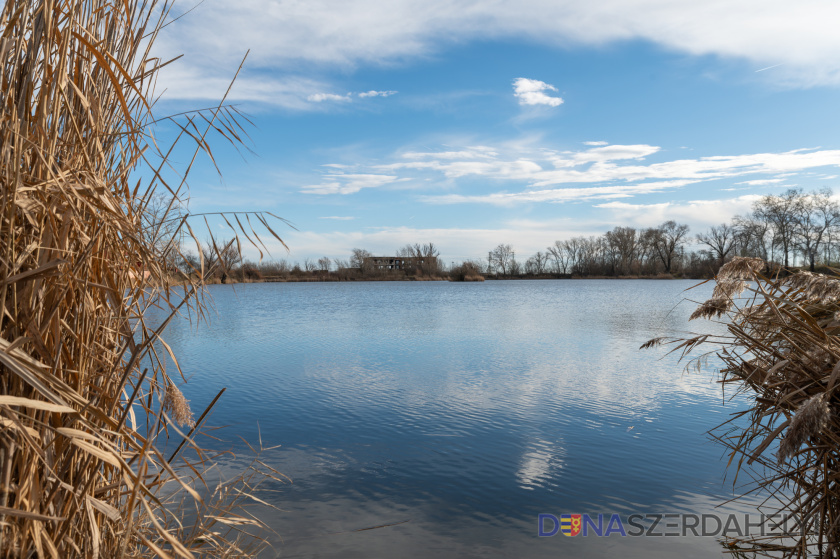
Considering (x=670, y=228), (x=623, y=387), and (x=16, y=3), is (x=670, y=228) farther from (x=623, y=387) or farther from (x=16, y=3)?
(x=16, y=3)

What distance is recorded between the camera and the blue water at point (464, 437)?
377cm

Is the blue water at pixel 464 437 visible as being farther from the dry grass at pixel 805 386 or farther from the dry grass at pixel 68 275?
the dry grass at pixel 805 386

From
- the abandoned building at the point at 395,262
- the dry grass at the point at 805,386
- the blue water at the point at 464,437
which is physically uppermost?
the abandoned building at the point at 395,262

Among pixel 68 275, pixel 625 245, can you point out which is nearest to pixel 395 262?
pixel 625 245

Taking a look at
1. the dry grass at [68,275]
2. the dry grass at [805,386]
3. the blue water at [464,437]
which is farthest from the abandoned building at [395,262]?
the dry grass at [68,275]

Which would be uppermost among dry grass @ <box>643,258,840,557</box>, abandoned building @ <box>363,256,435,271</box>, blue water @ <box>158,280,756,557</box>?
abandoned building @ <box>363,256,435,271</box>

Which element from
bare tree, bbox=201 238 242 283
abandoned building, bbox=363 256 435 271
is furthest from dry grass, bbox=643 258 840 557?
abandoned building, bbox=363 256 435 271

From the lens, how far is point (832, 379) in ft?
5.08

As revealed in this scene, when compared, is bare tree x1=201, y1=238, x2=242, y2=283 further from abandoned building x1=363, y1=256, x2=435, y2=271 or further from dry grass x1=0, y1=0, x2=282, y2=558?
abandoned building x1=363, y1=256, x2=435, y2=271

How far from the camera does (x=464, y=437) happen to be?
18.9 ft


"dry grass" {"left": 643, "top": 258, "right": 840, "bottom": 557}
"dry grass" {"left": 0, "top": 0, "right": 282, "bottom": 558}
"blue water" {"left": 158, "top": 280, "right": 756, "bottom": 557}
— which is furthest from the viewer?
"blue water" {"left": 158, "top": 280, "right": 756, "bottom": 557}

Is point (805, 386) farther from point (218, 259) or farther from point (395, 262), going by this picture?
point (395, 262)

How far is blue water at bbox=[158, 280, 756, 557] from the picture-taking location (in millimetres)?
3773

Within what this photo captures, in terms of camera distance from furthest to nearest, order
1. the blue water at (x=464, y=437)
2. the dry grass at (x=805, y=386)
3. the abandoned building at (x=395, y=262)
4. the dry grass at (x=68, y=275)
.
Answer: the abandoned building at (x=395, y=262) < the blue water at (x=464, y=437) < the dry grass at (x=805, y=386) < the dry grass at (x=68, y=275)
